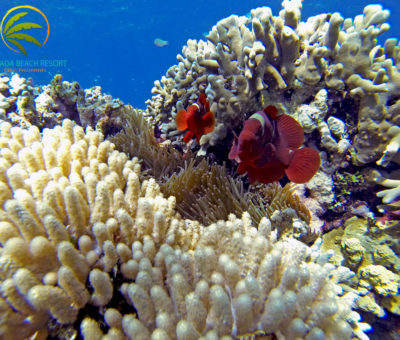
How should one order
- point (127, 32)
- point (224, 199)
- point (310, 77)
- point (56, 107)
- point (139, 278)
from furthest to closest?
1. point (127, 32)
2. point (56, 107)
3. point (310, 77)
4. point (224, 199)
5. point (139, 278)

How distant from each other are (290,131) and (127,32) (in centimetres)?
6977


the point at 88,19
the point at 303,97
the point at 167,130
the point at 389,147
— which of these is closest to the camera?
the point at 389,147

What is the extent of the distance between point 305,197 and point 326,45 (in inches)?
79.6

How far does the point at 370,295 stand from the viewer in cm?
219

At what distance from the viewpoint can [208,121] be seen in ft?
9.31

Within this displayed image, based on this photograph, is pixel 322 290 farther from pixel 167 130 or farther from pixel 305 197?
pixel 167 130

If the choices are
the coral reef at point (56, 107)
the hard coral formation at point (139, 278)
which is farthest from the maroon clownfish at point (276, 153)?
the coral reef at point (56, 107)

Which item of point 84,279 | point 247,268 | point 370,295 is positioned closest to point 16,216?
point 84,279

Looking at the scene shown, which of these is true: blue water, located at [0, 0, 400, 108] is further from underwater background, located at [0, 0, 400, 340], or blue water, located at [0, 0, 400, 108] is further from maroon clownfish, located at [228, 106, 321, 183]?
maroon clownfish, located at [228, 106, 321, 183]

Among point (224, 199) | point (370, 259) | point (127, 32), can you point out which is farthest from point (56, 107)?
point (127, 32)

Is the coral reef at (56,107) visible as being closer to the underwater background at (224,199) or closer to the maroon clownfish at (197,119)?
the underwater background at (224,199)

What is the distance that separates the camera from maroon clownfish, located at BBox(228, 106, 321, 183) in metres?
1.94

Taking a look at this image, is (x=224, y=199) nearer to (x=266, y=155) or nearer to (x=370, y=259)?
(x=266, y=155)

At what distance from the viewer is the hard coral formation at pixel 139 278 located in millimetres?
1113
